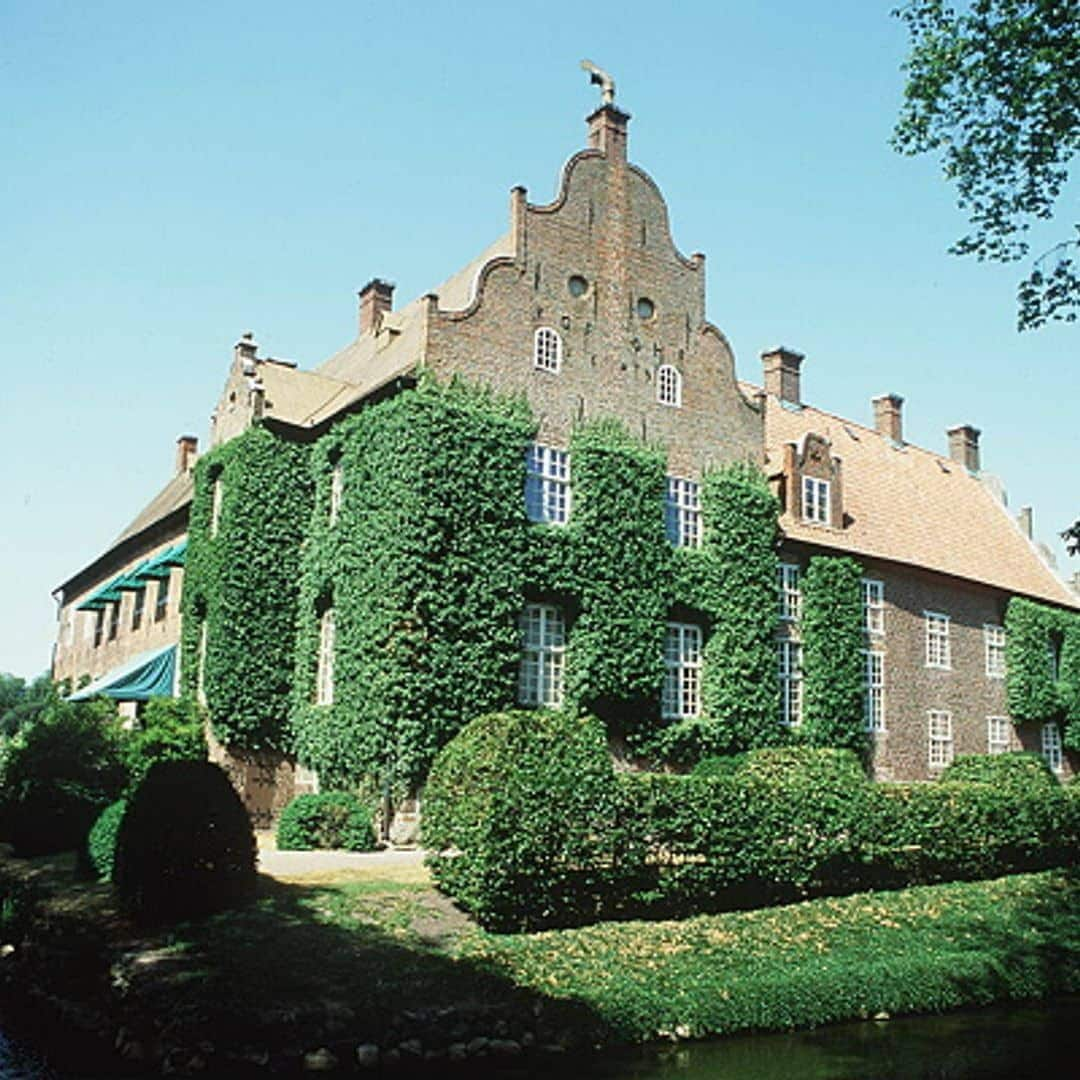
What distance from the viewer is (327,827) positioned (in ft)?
72.5

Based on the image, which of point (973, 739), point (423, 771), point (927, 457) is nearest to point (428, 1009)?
point (423, 771)

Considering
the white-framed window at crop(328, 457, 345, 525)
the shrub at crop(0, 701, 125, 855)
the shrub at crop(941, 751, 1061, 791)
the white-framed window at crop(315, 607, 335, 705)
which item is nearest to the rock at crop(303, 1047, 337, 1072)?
the shrub at crop(0, 701, 125, 855)

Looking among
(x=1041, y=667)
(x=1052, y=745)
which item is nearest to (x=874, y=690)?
(x=1041, y=667)

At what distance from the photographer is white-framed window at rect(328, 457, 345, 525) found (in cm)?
2634

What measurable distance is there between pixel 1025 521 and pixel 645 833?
28548 millimetres

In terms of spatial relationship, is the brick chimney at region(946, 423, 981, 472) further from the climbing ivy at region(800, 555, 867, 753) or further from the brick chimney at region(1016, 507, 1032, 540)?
the climbing ivy at region(800, 555, 867, 753)

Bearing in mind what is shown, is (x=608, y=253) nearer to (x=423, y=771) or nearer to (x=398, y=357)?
(x=398, y=357)

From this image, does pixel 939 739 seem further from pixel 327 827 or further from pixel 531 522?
pixel 327 827

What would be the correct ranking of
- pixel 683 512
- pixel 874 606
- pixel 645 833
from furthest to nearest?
1. pixel 874 606
2. pixel 683 512
3. pixel 645 833

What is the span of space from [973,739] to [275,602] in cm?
2005

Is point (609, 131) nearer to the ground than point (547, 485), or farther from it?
farther from it

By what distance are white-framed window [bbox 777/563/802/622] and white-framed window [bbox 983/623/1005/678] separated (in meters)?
8.39

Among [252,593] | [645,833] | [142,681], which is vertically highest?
[252,593]

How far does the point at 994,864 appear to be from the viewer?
21.7 m
